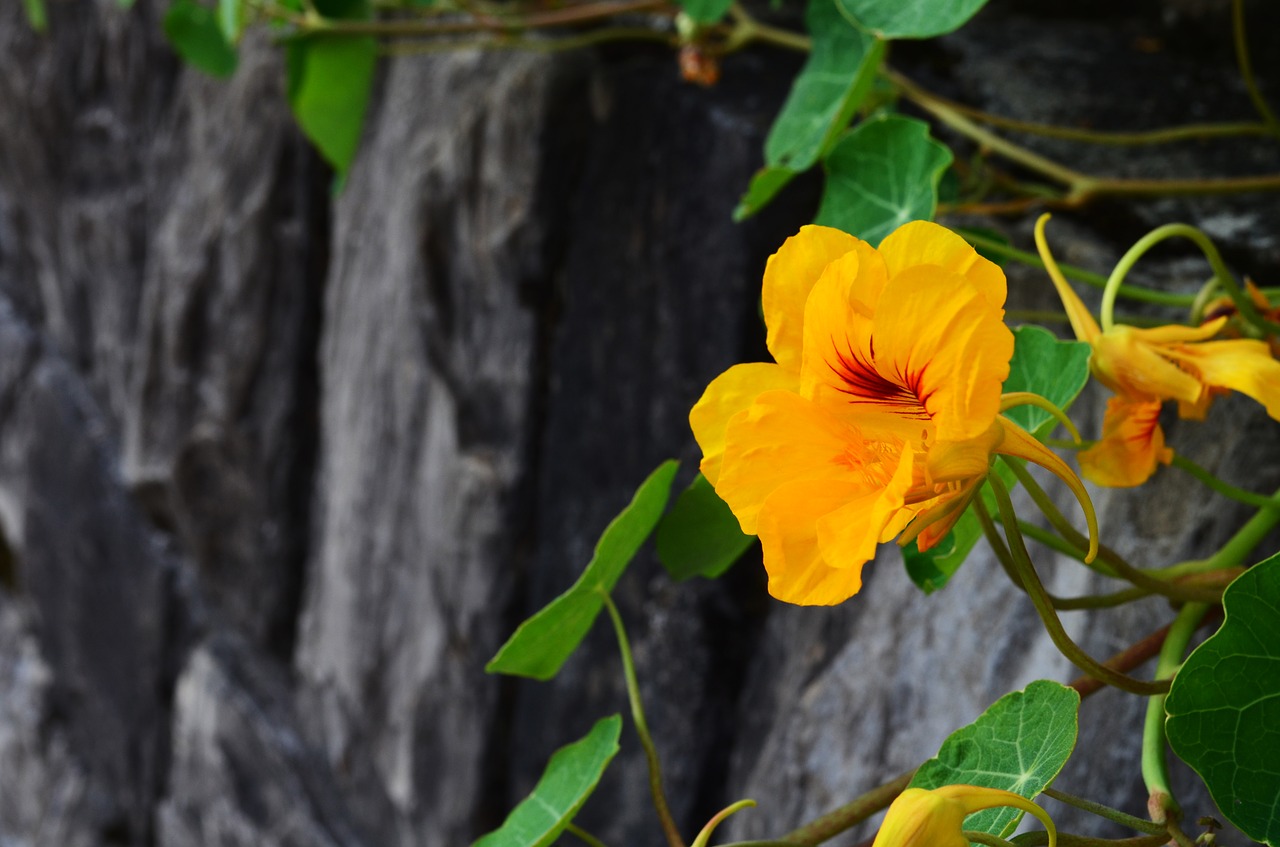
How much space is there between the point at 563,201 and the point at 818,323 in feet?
2.66

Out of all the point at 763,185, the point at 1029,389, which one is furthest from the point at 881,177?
the point at 1029,389

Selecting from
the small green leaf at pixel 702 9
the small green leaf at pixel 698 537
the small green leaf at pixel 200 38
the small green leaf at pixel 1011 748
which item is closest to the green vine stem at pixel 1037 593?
the small green leaf at pixel 1011 748

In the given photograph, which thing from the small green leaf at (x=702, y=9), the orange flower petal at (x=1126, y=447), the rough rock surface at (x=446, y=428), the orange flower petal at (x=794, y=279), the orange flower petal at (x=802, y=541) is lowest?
the rough rock surface at (x=446, y=428)

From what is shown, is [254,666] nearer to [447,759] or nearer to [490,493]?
[447,759]

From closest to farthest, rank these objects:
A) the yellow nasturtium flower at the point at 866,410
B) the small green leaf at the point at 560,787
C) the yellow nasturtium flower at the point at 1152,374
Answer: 1. the yellow nasturtium flower at the point at 866,410
2. the yellow nasturtium flower at the point at 1152,374
3. the small green leaf at the point at 560,787

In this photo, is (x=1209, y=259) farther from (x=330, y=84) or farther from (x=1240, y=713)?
(x=330, y=84)

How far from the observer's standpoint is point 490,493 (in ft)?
3.85

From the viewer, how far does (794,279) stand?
11.7 inches

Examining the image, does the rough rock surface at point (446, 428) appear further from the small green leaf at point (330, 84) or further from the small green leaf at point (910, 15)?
the small green leaf at point (910, 15)

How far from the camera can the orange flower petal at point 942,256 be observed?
0.87 ft

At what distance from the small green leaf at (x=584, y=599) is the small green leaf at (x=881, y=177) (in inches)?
7.9

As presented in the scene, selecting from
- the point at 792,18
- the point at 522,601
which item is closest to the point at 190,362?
the point at 522,601

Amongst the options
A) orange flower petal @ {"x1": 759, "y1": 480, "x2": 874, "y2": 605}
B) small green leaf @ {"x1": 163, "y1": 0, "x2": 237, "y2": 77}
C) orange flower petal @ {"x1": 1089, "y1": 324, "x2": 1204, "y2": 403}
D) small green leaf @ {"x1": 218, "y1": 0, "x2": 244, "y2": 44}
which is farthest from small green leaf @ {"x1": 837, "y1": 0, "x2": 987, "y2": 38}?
small green leaf @ {"x1": 163, "y1": 0, "x2": 237, "y2": 77}

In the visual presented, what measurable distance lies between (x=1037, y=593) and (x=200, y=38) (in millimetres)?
1067
